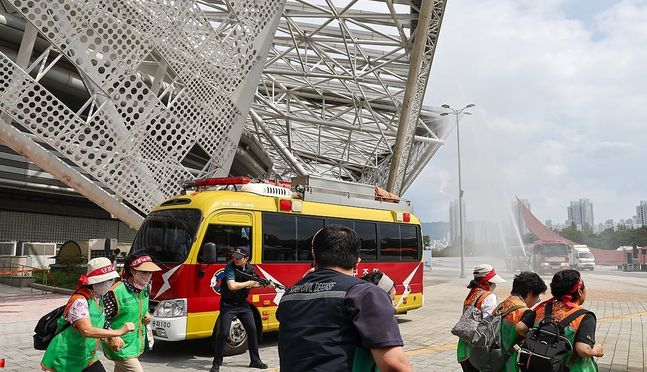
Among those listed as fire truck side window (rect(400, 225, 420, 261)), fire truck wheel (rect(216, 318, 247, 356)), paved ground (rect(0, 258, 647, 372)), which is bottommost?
paved ground (rect(0, 258, 647, 372))

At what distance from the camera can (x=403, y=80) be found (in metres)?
29.8

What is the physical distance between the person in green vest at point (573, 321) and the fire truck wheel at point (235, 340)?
5.11 m

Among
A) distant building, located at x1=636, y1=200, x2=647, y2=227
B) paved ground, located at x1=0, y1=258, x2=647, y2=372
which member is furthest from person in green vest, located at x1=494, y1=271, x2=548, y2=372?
distant building, located at x1=636, y1=200, x2=647, y2=227

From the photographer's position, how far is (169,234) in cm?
816

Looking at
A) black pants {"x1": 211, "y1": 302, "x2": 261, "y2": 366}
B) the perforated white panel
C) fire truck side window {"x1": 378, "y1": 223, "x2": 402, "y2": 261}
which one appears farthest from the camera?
the perforated white panel

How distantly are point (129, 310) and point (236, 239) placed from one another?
4048 mm

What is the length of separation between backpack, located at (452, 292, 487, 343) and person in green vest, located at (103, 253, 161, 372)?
2511mm

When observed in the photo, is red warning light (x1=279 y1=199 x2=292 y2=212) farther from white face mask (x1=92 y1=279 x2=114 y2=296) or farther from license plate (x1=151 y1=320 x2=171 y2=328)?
white face mask (x1=92 y1=279 x2=114 y2=296)

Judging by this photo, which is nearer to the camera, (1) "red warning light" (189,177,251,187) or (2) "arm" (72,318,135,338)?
(2) "arm" (72,318,135,338)

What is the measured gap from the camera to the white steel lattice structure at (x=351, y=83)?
2277 cm

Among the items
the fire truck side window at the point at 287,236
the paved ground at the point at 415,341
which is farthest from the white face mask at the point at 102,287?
the fire truck side window at the point at 287,236

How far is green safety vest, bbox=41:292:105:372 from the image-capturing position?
3.73 m

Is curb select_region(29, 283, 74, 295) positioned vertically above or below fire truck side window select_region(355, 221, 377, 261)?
below

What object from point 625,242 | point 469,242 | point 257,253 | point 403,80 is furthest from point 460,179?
point 625,242
